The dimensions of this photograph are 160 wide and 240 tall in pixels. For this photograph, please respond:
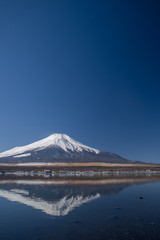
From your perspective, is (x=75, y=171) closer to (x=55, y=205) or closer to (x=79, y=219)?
(x=55, y=205)

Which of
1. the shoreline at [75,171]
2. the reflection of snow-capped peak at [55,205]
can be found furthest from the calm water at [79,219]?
the shoreline at [75,171]

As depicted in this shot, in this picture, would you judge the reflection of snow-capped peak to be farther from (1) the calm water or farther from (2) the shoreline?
(2) the shoreline

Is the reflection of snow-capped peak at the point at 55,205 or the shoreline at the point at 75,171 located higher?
the reflection of snow-capped peak at the point at 55,205

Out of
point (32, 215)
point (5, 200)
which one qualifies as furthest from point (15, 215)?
point (5, 200)

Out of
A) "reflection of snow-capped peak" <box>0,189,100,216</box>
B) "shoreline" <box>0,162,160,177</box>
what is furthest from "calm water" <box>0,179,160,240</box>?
"shoreline" <box>0,162,160,177</box>

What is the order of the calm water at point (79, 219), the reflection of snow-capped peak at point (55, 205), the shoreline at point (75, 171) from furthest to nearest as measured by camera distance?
the shoreline at point (75, 171), the reflection of snow-capped peak at point (55, 205), the calm water at point (79, 219)

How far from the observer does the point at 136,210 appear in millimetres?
20422

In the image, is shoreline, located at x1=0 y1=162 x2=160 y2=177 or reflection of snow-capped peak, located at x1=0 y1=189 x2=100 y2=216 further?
shoreline, located at x1=0 y1=162 x2=160 y2=177

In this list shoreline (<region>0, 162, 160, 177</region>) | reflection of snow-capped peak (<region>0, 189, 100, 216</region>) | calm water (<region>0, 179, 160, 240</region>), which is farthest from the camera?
shoreline (<region>0, 162, 160, 177</region>)

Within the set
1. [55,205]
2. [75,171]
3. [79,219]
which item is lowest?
[75,171]

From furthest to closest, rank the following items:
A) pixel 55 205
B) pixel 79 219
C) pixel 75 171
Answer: pixel 75 171 → pixel 55 205 → pixel 79 219

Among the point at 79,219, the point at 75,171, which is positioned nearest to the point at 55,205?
the point at 79,219

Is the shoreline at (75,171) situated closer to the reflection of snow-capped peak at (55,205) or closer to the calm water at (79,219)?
A: the reflection of snow-capped peak at (55,205)

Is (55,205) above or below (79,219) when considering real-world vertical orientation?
below
